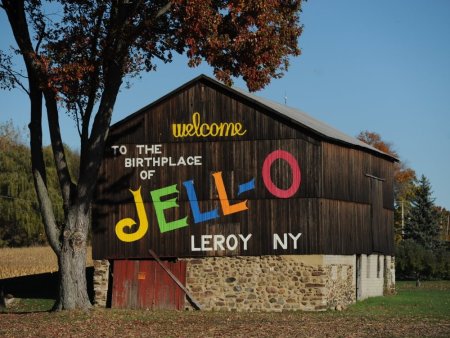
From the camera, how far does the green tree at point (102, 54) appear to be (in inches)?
1126

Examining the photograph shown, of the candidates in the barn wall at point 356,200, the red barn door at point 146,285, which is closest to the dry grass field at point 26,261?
the red barn door at point 146,285

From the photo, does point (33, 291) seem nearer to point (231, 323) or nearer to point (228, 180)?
point (228, 180)

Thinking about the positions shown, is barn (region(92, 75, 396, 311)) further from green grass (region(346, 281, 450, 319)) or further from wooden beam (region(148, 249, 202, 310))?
green grass (region(346, 281, 450, 319))

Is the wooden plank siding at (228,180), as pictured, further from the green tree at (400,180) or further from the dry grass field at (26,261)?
the green tree at (400,180)

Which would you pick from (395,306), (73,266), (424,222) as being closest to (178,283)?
(73,266)

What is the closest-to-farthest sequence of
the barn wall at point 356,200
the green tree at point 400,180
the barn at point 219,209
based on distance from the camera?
the barn at point 219,209, the barn wall at point 356,200, the green tree at point 400,180

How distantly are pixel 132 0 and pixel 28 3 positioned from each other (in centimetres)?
372

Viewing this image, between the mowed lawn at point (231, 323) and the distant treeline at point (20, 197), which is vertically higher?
the distant treeline at point (20, 197)

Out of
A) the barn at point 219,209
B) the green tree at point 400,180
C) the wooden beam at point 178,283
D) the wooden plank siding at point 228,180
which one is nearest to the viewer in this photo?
the barn at point 219,209

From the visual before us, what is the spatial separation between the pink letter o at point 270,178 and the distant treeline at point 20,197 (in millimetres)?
35076

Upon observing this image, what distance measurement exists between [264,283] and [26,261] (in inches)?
1153

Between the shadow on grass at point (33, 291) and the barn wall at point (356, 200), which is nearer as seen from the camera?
the barn wall at point (356, 200)

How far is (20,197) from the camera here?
2640 inches

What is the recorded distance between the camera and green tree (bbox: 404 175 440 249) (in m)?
72.5
